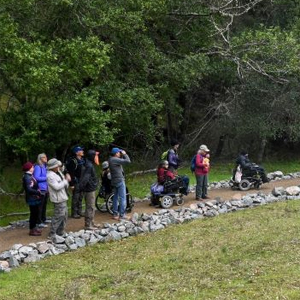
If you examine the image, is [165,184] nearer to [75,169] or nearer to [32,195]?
[75,169]

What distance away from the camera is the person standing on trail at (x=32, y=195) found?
1168 cm

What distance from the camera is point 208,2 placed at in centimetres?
2012

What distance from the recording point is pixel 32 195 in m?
11.7

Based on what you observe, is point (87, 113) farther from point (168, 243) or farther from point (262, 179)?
point (262, 179)

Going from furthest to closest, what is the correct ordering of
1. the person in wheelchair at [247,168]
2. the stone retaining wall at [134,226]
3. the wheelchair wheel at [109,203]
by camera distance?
the person in wheelchair at [247,168]
the wheelchair wheel at [109,203]
the stone retaining wall at [134,226]

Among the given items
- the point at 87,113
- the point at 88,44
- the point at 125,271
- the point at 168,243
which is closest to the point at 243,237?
the point at 168,243

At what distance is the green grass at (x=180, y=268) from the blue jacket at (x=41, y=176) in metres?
2.29

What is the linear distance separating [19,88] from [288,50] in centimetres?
1023

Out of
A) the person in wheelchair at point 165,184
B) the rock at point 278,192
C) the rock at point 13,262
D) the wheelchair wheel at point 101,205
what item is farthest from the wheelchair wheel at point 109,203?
the rock at point 278,192

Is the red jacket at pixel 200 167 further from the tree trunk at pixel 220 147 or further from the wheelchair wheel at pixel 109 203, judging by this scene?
the tree trunk at pixel 220 147

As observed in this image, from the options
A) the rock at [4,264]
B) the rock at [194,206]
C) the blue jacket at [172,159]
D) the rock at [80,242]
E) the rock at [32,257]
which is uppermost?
the blue jacket at [172,159]

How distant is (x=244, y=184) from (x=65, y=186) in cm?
767

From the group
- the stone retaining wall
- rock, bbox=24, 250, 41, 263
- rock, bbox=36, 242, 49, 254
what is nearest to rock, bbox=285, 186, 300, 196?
the stone retaining wall

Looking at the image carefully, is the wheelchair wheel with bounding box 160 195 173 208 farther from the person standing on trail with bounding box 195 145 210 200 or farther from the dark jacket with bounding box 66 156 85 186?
the dark jacket with bounding box 66 156 85 186
